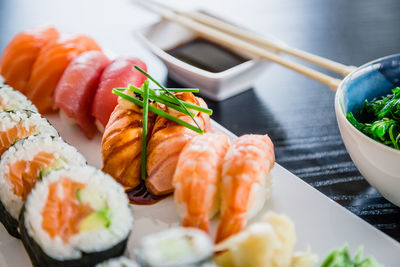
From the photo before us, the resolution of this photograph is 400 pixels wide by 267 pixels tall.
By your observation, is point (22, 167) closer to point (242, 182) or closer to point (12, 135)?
point (12, 135)

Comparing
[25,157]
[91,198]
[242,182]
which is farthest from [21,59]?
[242,182]

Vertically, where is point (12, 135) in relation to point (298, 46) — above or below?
above

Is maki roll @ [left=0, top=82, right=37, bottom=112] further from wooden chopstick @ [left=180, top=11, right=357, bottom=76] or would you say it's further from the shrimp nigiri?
wooden chopstick @ [left=180, top=11, right=357, bottom=76]

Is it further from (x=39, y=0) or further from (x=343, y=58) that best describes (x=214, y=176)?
(x=39, y=0)

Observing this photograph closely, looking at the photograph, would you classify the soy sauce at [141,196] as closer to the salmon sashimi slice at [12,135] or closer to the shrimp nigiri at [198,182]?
the shrimp nigiri at [198,182]

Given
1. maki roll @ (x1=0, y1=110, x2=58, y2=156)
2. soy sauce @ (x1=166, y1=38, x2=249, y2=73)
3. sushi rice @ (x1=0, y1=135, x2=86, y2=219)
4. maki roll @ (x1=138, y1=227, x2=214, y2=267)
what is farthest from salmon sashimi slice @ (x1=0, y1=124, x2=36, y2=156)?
soy sauce @ (x1=166, y1=38, x2=249, y2=73)

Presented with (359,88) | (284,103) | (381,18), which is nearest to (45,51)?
(284,103)

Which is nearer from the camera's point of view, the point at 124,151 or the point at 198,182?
the point at 198,182
